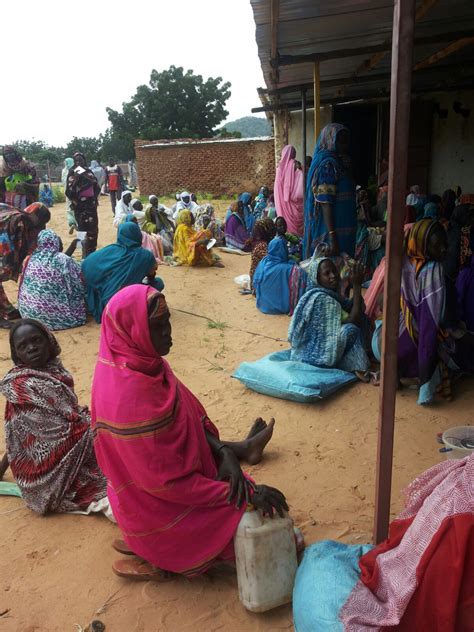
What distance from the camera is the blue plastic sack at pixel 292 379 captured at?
4.12 meters

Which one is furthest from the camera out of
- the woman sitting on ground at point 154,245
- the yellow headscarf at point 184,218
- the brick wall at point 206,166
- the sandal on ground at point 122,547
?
the brick wall at point 206,166

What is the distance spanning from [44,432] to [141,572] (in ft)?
3.26

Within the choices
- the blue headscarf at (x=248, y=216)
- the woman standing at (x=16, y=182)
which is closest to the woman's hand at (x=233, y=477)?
the woman standing at (x=16, y=182)

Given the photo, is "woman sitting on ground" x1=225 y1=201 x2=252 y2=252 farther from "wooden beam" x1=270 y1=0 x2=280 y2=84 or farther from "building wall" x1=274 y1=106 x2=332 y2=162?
"wooden beam" x1=270 y1=0 x2=280 y2=84

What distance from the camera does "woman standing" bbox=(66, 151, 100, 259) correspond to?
9.02 metres

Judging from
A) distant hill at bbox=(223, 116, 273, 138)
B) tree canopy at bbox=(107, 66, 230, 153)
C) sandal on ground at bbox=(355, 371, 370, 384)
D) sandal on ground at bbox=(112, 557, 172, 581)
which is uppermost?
distant hill at bbox=(223, 116, 273, 138)

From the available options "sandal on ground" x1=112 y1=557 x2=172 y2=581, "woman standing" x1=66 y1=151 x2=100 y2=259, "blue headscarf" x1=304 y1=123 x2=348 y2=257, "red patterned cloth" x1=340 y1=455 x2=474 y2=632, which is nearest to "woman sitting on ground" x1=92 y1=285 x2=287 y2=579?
"sandal on ground" x1=112 y1=557 x2=172 y2=581

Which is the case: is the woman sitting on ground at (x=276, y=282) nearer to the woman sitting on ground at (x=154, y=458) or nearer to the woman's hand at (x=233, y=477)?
the woman's hand at (x=233, y=477)

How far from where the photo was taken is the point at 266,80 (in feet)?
25.5

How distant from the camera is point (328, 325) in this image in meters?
4.47

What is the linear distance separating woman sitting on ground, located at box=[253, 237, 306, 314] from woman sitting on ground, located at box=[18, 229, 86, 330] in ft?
7.59

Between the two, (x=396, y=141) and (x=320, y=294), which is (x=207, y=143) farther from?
(x=396, y=141)

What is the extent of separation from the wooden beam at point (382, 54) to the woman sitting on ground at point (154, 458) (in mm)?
3806

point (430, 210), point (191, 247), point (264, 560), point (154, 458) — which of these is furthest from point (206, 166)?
point (264, 560)
